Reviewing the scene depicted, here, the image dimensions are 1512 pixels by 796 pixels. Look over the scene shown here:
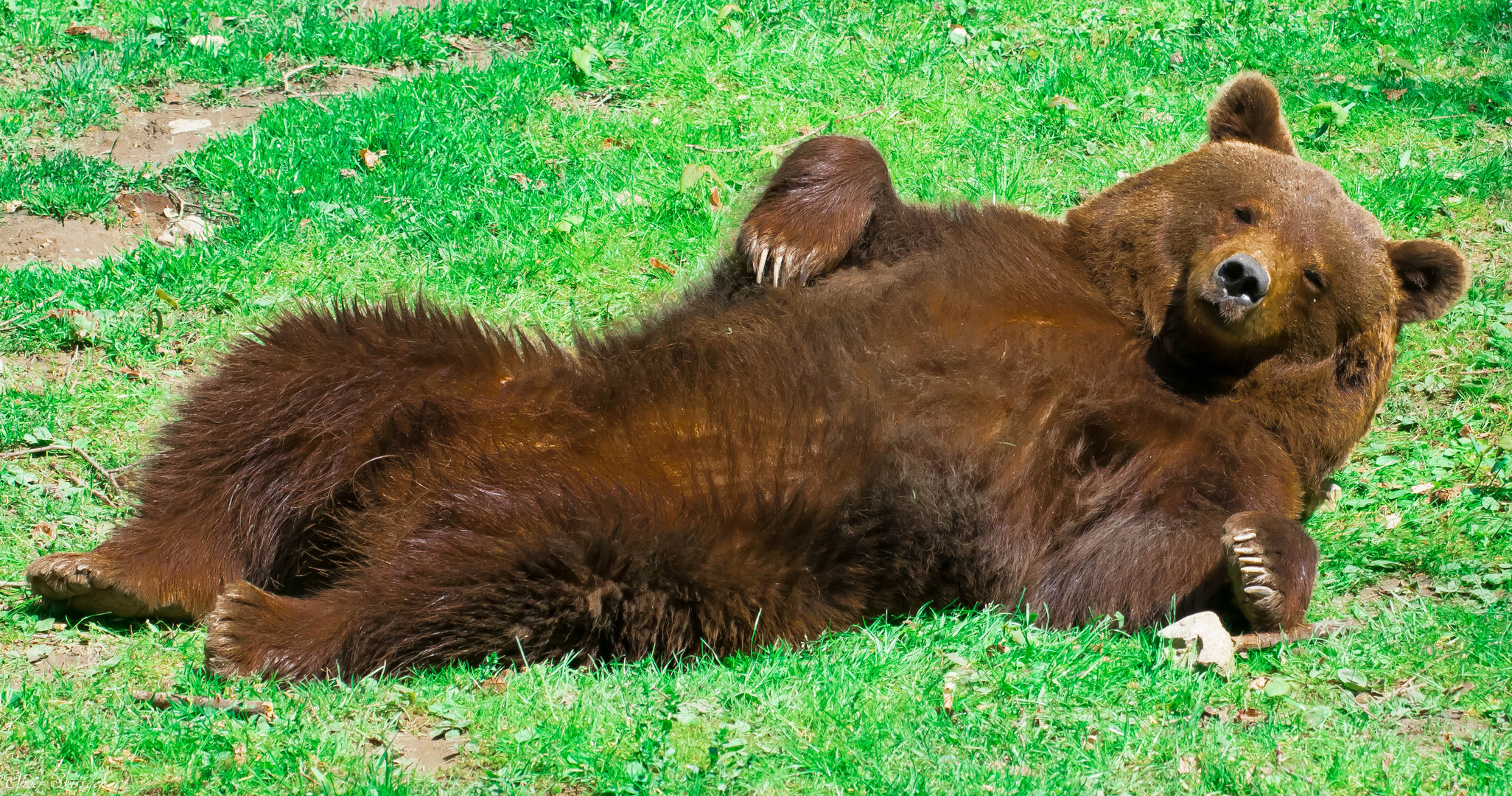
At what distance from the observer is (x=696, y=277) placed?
17.8ft

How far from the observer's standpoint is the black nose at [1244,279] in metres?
3.98

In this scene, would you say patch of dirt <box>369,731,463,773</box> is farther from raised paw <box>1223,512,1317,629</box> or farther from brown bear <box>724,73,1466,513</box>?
raised paw <box>1223,512,1317,629</box>

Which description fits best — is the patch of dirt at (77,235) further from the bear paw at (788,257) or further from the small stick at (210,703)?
the bear paw at (788,257)

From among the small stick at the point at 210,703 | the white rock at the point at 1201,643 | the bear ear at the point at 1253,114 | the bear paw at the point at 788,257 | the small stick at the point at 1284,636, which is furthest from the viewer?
the bear ear at the point at 1253,114

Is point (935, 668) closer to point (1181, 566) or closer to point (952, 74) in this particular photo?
point (1181, 566)

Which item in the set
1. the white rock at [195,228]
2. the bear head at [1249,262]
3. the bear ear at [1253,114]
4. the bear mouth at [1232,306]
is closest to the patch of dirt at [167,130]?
the white rock at [195,228]

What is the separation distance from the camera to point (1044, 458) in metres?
3.95

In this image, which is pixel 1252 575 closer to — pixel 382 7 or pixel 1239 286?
A: pixel 1239 286

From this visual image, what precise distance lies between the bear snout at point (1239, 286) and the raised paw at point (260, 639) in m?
2.88

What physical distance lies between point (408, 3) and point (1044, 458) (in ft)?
18.6

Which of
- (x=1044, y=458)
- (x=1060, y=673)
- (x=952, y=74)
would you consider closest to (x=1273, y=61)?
(x=952, y=74)

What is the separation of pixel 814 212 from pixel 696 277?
3.38 feet

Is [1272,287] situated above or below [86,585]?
above

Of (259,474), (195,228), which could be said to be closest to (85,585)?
(259,474)
